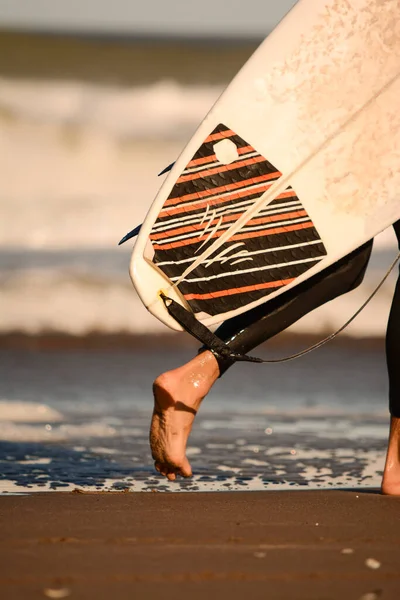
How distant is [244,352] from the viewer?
302cm

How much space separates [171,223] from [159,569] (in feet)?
4.61

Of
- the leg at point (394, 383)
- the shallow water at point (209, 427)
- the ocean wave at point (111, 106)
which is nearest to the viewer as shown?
the leg at point (394, 383)

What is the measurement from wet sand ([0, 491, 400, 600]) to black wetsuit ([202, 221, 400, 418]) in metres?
0.43

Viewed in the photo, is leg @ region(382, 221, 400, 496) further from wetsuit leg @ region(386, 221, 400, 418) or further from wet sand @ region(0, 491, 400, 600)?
wet sand @ region(0, 491, 400, 600)

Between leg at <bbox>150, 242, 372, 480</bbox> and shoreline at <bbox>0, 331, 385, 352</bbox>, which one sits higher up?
shoreline at <bbox>0, 331, 385, 352</bbox>

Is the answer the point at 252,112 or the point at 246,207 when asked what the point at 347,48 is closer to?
the point at 252,112

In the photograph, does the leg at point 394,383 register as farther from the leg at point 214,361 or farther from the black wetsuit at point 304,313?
the leg at point 214,361

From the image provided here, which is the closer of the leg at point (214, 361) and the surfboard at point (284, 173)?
the leg at point (214, 361)

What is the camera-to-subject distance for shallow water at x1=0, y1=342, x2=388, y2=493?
12.0ft

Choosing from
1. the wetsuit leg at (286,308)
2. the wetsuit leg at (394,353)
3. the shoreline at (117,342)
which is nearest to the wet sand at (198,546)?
the wetsuit leg at (394,353)

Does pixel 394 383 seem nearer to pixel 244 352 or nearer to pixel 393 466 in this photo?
pixel 393 466

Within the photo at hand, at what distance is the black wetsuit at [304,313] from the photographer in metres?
3.01

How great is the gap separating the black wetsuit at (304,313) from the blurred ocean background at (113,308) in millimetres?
738

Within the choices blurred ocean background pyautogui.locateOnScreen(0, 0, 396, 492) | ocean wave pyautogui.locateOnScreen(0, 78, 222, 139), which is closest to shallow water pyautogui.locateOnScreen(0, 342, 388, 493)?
blurred ocean background pyautogui.locateOnScreen(0, 0, 396, 492)
